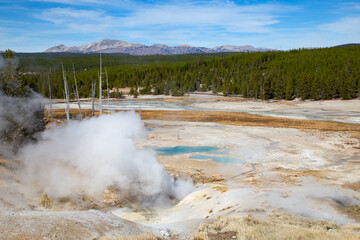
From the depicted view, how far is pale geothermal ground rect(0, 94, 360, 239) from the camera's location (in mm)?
9094

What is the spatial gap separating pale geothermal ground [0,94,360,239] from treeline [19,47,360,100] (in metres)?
49.3

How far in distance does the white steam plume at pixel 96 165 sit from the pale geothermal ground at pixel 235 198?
114 cm

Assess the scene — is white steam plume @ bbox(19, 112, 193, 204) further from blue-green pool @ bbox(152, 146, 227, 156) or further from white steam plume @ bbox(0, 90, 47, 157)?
blue-green pool @ bbox(152, 146, 227, 156)

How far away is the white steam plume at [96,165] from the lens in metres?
16.0

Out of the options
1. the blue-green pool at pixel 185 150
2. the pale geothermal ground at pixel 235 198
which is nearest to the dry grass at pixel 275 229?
the pale geothermal ground at pixel 235 198

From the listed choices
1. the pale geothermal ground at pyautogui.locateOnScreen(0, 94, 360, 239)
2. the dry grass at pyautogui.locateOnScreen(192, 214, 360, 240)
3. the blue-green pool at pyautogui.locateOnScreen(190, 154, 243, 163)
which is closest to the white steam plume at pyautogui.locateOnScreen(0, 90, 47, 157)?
the pale geothermal ground at pyautogui.locateOnScreen(0, 94, 360, 239)

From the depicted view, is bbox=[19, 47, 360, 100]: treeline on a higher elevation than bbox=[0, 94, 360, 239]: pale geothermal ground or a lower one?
higher

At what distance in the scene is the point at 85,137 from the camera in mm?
17094

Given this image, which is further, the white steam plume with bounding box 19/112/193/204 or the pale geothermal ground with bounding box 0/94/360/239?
the white steam plume with bounding box 19/112/193/204

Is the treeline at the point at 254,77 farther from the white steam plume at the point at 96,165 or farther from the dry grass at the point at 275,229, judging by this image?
the dry grass at the point at 275,229

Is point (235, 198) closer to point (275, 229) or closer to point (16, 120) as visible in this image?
point (275, 229)

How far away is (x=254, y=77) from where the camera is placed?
99.6 metres

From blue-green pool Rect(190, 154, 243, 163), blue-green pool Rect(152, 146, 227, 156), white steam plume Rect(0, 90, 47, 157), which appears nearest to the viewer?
white steam plume Rect(0, 90, 47, 157)

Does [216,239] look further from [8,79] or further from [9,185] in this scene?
[8,79]
